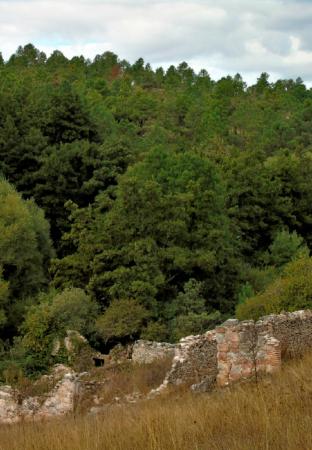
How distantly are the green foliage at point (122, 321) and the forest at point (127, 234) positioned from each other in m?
0.05

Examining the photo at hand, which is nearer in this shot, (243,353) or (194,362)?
(243,353)

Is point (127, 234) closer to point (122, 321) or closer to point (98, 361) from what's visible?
point (122, 321)

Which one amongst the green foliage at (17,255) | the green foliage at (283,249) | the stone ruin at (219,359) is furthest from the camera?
the green foliage at (283,249)

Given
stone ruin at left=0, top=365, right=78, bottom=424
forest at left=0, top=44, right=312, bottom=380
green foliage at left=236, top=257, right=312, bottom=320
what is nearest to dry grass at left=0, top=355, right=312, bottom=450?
stone ruin at left=0, top=365, right=78, bottom=424

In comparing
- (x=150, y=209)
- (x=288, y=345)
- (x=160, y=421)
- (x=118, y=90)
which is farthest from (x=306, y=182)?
(x=118, y=90)

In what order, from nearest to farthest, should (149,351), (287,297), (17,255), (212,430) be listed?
(212,430) < (149,351) < (287,297) < (17,255)

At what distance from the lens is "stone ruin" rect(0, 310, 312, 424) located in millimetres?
14992

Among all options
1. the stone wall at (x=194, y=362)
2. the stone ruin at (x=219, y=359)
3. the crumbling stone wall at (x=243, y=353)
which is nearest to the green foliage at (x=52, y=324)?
the stone ruin at (x=219, y=359)

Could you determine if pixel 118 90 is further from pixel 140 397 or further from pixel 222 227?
pixel 140 397

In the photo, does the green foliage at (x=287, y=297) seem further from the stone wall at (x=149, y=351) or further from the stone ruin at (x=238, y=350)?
the stone ruin at (x=238, y=350)

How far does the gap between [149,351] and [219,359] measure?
24.1ft

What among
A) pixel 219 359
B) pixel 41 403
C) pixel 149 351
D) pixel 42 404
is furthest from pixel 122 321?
pixel 219 359

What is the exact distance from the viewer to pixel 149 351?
73.5 ft

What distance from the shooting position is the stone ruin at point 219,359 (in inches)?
590
